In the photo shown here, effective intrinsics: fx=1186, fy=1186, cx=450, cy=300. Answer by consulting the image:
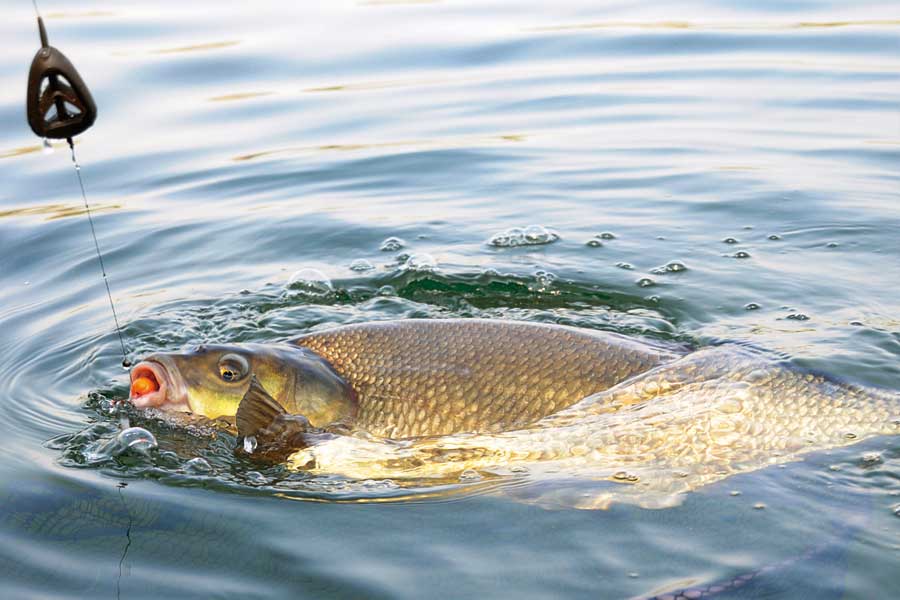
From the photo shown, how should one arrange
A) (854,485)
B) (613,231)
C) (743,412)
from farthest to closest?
(613,231) < (743,412) < (854,485)

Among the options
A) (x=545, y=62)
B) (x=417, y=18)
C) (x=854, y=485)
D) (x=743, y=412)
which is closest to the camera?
(x=854, y=485)

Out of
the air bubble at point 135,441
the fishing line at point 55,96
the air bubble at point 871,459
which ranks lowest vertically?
the air bubble at point 871,459

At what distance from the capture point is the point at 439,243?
6.68 m

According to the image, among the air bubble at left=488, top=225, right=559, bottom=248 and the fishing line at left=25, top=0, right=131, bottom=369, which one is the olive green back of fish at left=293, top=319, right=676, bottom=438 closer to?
the fishing line at left=25, top=0, right=131, bottom=369

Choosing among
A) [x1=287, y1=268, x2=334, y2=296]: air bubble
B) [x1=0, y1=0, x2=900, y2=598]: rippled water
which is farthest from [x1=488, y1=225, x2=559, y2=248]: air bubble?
[x1=287, y1=268, x2=334, y2=296]: air bubble

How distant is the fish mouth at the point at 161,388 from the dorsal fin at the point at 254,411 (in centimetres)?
29

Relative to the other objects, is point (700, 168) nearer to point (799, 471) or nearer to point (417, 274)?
point (417, 274)

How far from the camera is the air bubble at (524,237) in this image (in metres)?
6.54

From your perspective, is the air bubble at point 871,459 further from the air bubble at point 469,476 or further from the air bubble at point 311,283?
the air bubble at point 311,283

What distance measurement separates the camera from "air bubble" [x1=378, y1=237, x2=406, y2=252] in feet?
21.6

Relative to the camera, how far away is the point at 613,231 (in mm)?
6691

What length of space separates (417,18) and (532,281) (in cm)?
755

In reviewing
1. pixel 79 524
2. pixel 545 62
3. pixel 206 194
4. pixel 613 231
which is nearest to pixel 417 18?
pixel 545 62

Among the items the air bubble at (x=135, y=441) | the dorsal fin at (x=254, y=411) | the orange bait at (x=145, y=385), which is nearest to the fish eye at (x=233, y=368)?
the dorsal fin at (x=254, y=411)
